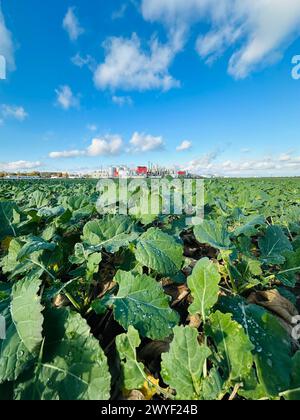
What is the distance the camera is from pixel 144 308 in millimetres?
1089

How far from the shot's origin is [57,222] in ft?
6.91

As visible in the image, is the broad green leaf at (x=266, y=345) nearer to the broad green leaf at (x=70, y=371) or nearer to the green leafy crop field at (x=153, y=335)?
the green leafy crop field at (x=153, y=335)

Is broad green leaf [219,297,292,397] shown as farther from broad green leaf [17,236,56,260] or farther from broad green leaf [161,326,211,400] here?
broad green leaf [17,236,56,260]

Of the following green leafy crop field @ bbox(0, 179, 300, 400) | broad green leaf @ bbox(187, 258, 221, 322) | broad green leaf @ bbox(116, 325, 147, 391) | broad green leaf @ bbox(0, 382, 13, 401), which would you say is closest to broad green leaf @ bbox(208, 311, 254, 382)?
green leafy crop field @ bbox(0, 179, 300, 400)

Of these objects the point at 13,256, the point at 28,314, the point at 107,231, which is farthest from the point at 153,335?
the point at 13,256

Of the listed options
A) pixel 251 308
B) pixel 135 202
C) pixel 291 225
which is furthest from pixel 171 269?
pixel 291 225

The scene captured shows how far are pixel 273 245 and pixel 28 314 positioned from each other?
1.60 m

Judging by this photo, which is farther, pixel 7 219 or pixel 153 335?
pixel 7 219

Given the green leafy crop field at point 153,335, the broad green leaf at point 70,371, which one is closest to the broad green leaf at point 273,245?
the green leafy crop field at point 153,335

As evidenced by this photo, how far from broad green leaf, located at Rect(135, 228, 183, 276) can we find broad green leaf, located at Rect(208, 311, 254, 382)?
0.41 metres

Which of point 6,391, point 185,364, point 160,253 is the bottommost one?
point 6,391

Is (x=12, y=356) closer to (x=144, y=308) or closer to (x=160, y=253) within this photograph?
(x=144, y=308)
